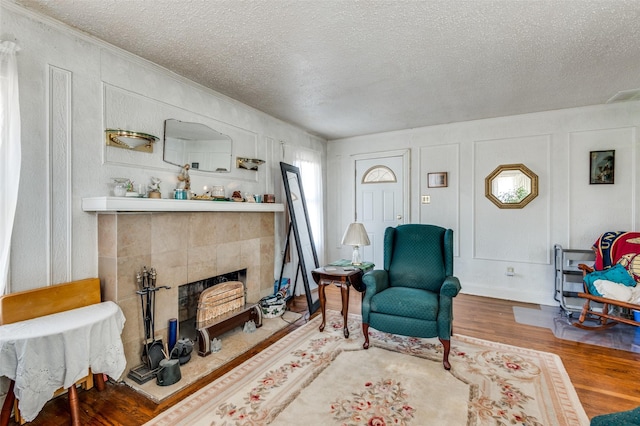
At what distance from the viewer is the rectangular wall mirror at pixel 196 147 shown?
2.77 meters

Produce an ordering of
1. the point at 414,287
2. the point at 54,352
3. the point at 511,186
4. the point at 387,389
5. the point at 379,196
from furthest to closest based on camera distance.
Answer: the point at 379,196, the point at 511,186, the point at 414,287, the point at 387,389, the point at 54,352

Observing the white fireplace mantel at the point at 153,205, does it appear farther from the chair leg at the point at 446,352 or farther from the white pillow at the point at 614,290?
the white pillow at the point at 614,290

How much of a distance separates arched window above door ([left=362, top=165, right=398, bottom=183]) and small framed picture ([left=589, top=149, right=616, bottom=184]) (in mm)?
2440

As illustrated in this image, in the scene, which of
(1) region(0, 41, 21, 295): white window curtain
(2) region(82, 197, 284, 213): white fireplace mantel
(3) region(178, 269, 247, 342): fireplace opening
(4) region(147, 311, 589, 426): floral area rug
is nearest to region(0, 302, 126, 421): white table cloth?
(1) region(0, 41, 21, 295): white window curtain

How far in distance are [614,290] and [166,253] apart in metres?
4.18

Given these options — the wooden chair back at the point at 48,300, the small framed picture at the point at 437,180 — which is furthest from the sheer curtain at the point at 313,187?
the wooden chair back at the point at 48,300

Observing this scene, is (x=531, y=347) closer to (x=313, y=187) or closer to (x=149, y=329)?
(x=149, y=329)

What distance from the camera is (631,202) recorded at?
3.55 metres

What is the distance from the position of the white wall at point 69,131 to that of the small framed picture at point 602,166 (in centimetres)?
485

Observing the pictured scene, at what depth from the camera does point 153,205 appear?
7.68 feet

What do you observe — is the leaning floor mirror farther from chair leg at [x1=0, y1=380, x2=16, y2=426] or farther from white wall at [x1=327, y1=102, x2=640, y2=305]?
chair leg at [x1=0, y1=380, x2=16, y2=426]

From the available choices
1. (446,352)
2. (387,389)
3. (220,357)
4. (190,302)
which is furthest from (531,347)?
(190,302)

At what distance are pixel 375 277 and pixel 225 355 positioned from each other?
1.49m

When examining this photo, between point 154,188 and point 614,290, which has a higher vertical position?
point 154,188
